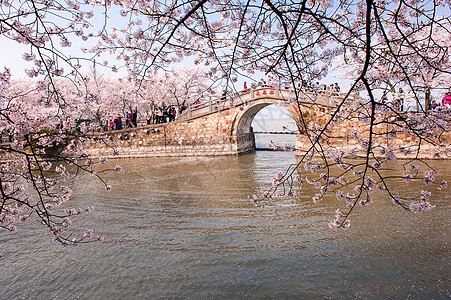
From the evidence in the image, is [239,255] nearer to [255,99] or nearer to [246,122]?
[255,99]

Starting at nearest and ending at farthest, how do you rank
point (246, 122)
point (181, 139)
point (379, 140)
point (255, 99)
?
point (379, 140)
point (255, 99)
point (246, 122)
point (181, 139)

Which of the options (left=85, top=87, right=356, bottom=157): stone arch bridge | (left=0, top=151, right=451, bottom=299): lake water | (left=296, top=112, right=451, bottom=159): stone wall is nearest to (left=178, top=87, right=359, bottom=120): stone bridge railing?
(left=85, top=87, right=356, bottom=157): stone arch bridge

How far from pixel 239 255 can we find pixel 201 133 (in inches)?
572

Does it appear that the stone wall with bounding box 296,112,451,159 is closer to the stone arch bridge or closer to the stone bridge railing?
the stone bridge railing

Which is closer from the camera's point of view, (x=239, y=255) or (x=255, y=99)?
(x=239, y=255)

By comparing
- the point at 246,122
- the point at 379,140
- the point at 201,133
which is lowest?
the point at 379,140

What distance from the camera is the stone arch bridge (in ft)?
56.6

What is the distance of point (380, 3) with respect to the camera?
10.1ft

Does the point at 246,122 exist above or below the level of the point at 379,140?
above

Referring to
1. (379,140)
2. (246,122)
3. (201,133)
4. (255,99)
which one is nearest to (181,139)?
(201,133)

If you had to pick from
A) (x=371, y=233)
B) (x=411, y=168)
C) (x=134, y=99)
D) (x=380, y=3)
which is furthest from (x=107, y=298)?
(x=134, y=99)

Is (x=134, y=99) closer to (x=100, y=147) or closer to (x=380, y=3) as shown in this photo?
(x=100, y=147)

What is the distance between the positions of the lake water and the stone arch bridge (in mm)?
10525

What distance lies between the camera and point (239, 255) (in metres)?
4.46
